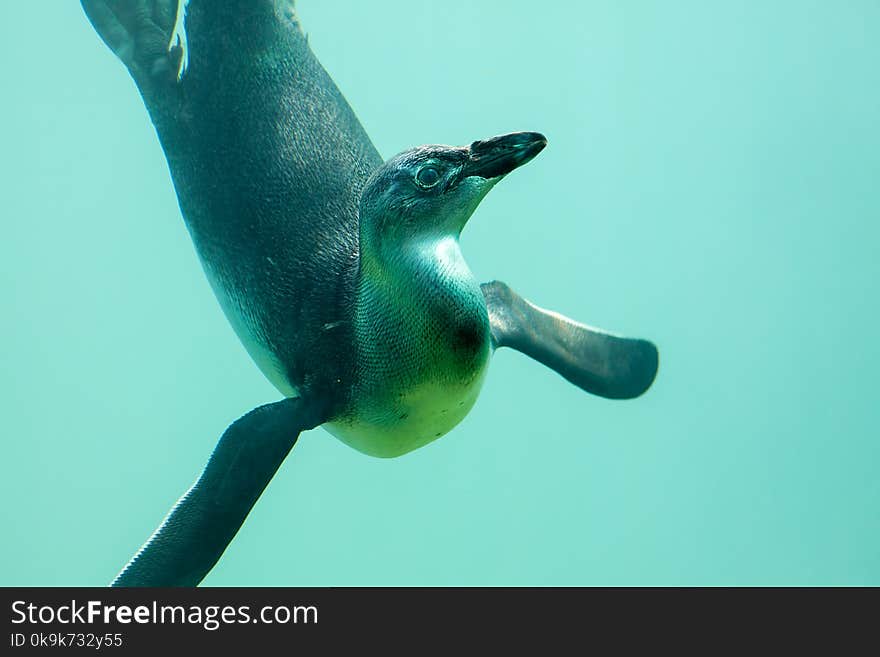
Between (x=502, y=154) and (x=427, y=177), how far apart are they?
0.21 metres

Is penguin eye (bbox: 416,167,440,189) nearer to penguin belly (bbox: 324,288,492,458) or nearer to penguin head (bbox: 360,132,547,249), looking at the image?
penguin head (bbox: 360,132,547,249)

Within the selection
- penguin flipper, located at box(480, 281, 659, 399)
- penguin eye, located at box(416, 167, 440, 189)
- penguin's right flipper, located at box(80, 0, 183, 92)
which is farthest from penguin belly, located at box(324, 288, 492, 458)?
penguin's right flipper, located at box(80, 0, 183, 92)

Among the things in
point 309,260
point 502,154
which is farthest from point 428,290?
point 309,260

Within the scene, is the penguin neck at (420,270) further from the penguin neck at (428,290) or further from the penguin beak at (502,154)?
the penguin beak at (502,154)

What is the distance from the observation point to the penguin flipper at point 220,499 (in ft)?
7.55

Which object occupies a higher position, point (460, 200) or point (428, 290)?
point (460, 200)

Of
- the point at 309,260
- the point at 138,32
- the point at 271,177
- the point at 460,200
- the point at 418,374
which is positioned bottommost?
the point at 418,374

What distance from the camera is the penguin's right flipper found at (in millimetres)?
3254

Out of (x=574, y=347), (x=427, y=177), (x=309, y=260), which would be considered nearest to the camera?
(x=427, y=177)

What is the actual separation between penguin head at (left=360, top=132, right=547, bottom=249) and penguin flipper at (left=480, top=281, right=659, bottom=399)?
73cm

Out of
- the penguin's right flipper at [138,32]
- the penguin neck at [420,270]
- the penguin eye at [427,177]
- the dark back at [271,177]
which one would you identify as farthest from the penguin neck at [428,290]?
the penguin's right flipper at [138,32]

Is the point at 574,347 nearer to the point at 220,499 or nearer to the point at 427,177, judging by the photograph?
the point at 427,177

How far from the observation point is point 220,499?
2.40 m
